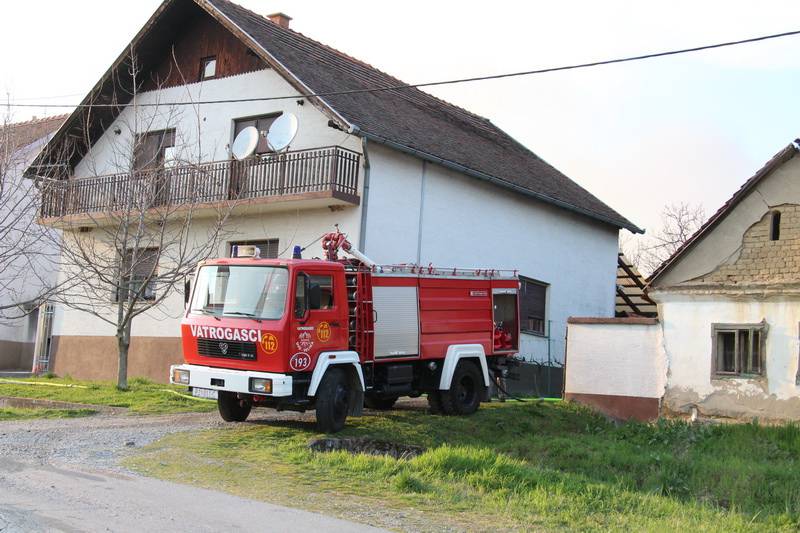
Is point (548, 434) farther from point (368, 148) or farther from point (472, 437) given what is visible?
point (368, 148)

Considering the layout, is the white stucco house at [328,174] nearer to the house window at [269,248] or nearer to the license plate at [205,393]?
the house window at [269,248]

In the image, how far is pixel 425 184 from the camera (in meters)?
19.8

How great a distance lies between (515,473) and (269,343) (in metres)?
3.80

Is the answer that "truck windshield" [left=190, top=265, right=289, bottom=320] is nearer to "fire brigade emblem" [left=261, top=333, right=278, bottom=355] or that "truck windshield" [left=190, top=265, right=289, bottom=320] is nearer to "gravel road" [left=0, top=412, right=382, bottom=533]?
"fire brigade emblem" [left=261, top=333, right=278, bottom=355]

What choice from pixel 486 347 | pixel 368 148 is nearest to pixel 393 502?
pixel 486 347

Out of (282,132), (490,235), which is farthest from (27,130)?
(490,235)

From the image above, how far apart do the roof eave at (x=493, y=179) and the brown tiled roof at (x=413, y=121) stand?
0.03 meters

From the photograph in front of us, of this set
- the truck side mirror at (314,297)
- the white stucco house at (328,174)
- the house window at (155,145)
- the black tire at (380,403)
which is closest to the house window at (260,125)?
the white stucco house at (328,174)

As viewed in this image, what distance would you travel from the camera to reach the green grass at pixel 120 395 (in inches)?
592

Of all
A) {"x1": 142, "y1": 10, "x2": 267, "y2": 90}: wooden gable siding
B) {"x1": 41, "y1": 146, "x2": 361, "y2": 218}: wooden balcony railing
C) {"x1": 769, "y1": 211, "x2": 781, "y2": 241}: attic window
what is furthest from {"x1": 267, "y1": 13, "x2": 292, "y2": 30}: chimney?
{"x1": 769, "y1": 211, "x2": 781, "y2": 241}: attic window

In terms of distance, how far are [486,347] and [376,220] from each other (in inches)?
178

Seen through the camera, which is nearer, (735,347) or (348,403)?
(348,403)

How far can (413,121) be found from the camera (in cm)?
2150

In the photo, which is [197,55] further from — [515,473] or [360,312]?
[515,473]
